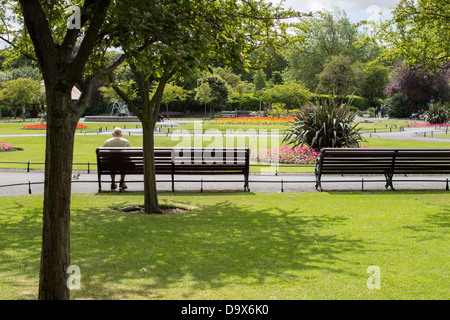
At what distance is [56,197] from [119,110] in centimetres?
6627

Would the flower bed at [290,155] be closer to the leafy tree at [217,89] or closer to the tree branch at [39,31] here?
the tree branch at [39,31]

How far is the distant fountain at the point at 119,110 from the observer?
6650cm

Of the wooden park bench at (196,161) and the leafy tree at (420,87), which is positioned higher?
the leafy tree at (420,87)

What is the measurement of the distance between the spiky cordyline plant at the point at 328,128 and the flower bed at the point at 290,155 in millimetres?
324

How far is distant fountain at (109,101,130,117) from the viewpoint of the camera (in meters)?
66.5

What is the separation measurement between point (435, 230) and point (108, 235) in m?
4.93

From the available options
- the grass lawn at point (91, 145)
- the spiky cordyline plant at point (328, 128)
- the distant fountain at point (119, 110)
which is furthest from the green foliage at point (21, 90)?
the spiky cordyline plant at point (328, 128)

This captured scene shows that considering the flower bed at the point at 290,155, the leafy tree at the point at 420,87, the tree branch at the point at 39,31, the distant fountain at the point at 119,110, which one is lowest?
the flower bed at the point at 290,155

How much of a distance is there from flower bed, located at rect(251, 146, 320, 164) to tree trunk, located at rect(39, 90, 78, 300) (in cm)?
1379

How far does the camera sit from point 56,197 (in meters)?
4.11

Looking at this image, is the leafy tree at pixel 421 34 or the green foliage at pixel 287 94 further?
the green foliage at pixel 287 94

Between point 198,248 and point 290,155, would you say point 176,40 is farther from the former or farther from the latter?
point 290,155

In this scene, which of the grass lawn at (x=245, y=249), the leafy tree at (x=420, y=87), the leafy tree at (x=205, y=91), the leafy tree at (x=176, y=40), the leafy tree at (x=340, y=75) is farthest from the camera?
the leafy tree at (x=205, y=91)
